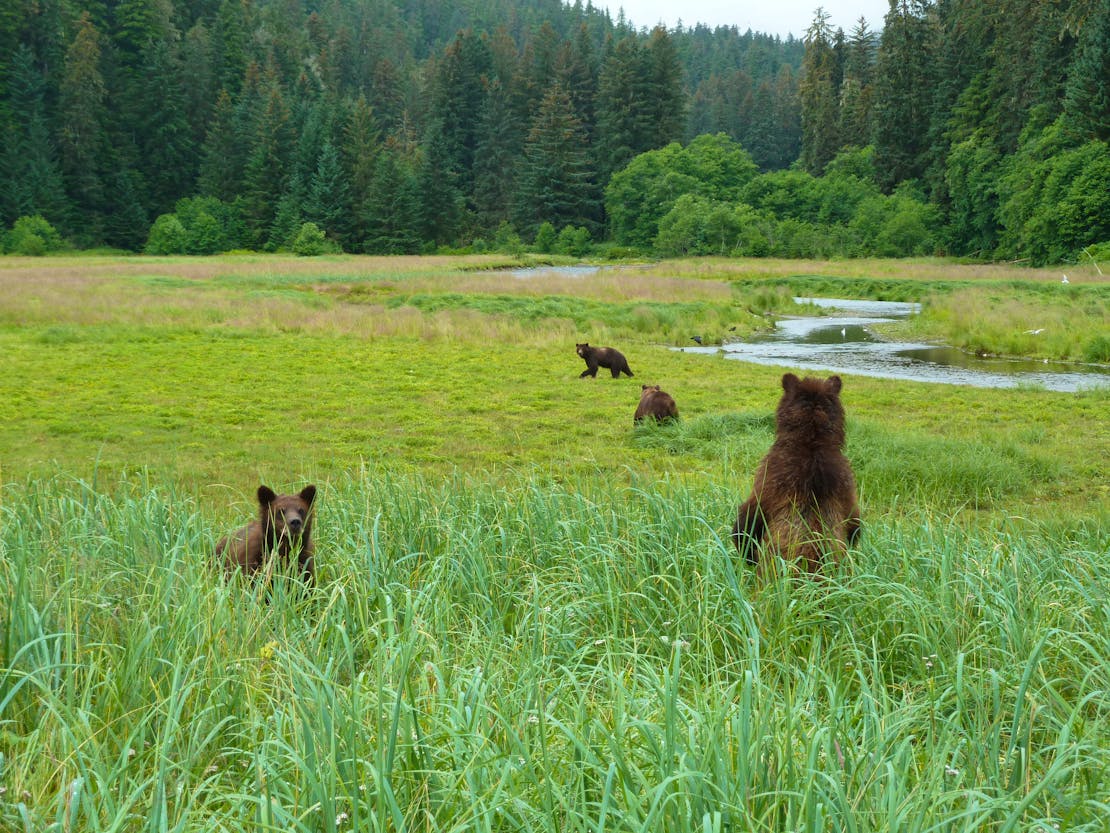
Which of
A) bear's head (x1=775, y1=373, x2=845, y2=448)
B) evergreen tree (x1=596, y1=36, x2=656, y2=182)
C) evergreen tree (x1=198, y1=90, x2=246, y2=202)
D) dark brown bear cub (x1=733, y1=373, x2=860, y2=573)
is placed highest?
evergreen tree (x1=596, y1=36, x2=656, y2=182)

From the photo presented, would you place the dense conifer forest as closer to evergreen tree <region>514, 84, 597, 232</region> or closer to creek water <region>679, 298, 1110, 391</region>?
evergreen tree <region>514, 84, 597, 232</region>

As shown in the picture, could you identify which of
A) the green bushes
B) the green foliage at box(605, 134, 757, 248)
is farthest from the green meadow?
the green foliage at box(605, 134, 757, 248)

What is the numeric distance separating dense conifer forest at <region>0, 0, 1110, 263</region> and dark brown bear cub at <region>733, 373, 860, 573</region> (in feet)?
190

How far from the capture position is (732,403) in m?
16.0

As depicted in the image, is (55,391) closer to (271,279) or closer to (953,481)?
(953,481)

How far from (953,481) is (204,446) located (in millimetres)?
9078

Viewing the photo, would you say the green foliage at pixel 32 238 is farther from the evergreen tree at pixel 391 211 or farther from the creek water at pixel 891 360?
the creek water at pixel 891 360

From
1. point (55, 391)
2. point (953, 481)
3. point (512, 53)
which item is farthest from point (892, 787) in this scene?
point (512, 53)

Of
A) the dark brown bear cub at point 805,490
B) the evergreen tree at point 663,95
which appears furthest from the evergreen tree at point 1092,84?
the dark brown bear cub at point 805,490

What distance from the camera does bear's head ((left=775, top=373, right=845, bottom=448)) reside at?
181 inches

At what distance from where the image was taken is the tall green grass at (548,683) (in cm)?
260

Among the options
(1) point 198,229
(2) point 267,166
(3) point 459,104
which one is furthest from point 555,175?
(1) point 198,229

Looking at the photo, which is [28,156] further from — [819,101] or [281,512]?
[281,512]

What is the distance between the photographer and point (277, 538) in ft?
17.6
